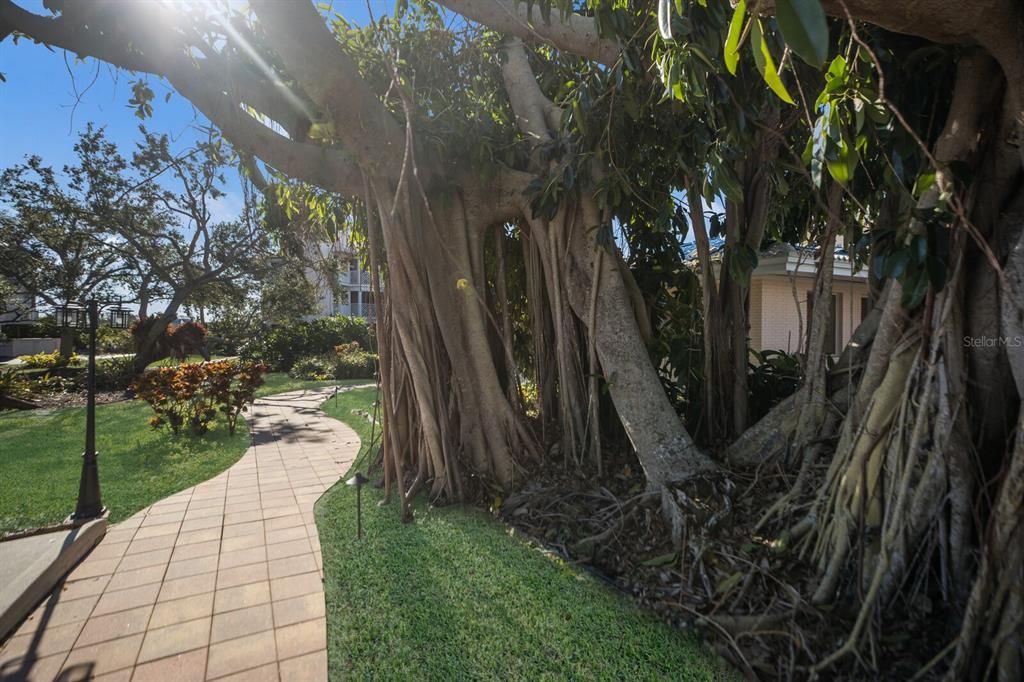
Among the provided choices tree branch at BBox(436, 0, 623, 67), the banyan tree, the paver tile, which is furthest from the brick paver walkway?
tree branch at BBox(436, 0, 623, 67)

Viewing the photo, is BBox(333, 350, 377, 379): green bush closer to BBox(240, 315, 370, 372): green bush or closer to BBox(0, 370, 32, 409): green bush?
BBox(240, 315, 370, 372): green bush

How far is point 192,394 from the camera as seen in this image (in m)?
6.52

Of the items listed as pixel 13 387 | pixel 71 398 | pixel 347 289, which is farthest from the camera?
pixel 347 289

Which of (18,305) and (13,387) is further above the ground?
(18,305)

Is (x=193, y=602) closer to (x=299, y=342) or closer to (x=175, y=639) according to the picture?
(x=175, y=639)

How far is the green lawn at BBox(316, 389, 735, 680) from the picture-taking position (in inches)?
76.5

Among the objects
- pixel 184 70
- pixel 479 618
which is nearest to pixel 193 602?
pixel 479 618

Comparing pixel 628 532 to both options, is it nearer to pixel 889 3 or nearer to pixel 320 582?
pixel 320 582

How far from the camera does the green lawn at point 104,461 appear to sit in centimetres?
400

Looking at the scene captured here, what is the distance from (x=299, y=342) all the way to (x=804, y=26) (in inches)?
693

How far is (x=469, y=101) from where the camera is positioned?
4.29 metres

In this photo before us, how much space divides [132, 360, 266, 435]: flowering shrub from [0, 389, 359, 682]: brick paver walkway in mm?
2667

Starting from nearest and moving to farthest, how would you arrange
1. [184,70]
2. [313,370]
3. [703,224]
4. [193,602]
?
[193,602] < [184,70] < [703,224] < [313,370]

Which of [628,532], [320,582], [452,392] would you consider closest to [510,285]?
[452,392]
